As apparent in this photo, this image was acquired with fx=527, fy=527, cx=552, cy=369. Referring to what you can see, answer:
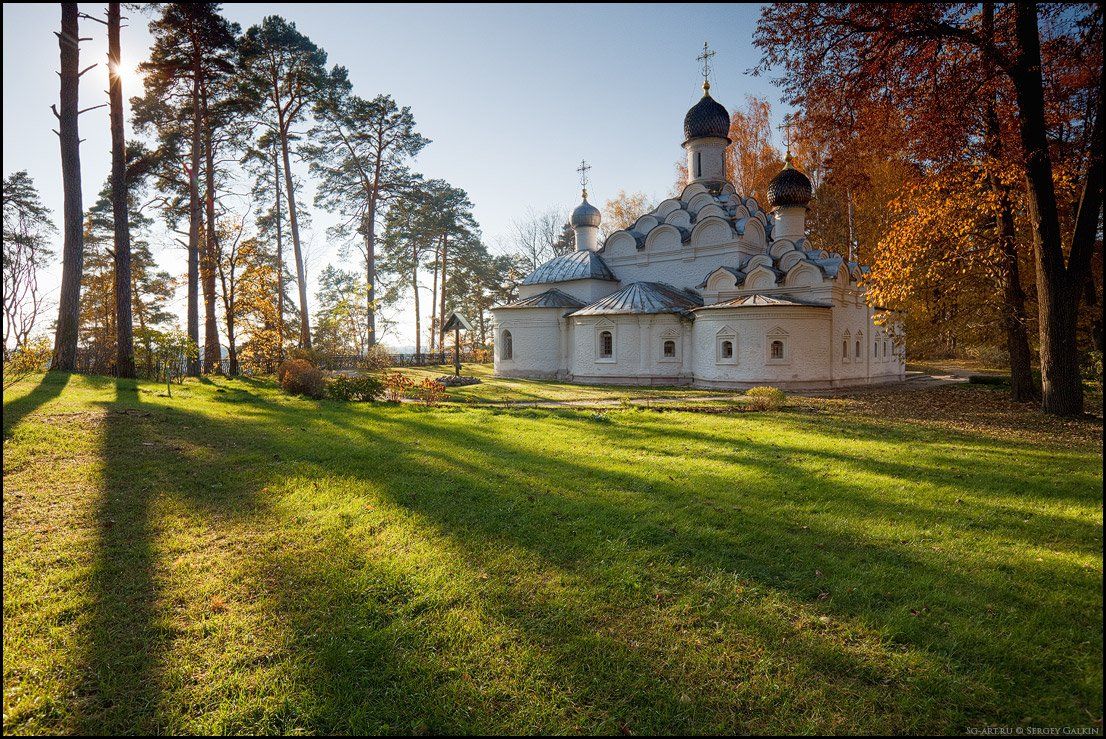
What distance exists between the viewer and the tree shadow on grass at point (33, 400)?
6.60 metres

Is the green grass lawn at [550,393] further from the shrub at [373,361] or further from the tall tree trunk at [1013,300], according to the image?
the tall tree trunk at [1013,300]

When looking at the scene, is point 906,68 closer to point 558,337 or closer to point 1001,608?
point 1001,608

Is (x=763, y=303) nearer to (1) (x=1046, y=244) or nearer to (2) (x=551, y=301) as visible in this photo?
(2) (x=551, y=301)

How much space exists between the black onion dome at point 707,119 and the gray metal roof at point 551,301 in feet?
31.4

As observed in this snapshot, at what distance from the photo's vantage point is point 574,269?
24.3 metres

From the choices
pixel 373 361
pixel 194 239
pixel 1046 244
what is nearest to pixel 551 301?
pixel 373 361

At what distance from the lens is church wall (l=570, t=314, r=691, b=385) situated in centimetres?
1998

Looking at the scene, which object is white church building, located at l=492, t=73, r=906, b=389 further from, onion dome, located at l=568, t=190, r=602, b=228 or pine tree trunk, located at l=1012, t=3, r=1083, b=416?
pine tree trunk, located at l=1012, t=3, r=1083, b=416

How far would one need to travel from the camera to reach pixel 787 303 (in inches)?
688

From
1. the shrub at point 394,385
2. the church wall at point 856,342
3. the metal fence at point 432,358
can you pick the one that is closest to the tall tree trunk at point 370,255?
the metal fence at point 432,358

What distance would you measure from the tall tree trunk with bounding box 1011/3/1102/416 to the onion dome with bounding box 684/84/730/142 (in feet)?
78.9

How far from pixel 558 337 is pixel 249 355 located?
38.6 feet

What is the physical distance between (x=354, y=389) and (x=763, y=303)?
43.0 feet

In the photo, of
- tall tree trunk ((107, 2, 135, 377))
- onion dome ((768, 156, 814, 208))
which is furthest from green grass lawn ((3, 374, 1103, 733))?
onion dome ((768, 156, 814, 208))
